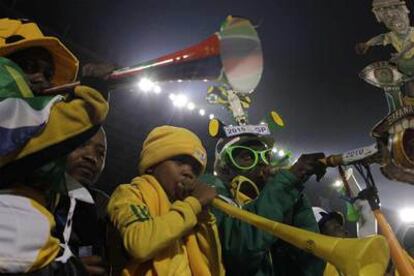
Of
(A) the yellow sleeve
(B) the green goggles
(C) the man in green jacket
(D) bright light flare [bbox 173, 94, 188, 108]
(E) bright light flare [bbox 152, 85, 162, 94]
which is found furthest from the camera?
(D) bright light flare [bbox 173, 94, 188, 108]

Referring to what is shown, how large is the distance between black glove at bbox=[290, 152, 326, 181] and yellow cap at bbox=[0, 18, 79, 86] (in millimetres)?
1286

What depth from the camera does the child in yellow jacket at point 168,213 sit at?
6.13 ft

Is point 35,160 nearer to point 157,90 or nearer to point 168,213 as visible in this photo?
point 168,213

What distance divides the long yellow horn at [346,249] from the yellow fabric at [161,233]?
30cm

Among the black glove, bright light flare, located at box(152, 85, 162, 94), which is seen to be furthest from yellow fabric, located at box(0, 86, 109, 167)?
bright light flare, located at box(152, 85, 162, 94)

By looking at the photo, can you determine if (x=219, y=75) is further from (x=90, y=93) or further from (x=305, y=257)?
(x=305, y=257)

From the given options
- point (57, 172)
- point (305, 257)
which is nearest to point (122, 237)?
point (57, 172)

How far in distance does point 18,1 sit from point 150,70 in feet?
19.9

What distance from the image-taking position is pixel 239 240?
2318mm

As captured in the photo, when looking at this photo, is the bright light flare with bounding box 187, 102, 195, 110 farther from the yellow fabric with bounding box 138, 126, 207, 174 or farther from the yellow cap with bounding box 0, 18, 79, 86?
the yellow cap with bounding box 0, 18, 79, 86

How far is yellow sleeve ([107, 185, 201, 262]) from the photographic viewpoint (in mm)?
1833

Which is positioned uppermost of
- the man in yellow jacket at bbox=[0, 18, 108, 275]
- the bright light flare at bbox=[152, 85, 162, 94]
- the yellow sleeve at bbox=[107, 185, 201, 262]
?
the man in yellow jacket at bbox=[0, 18, 108, 275]

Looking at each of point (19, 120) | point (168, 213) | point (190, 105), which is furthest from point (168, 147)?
point (190, 105)

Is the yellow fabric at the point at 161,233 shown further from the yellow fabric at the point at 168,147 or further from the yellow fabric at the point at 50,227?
the yellow fabric at the point at 50,227
